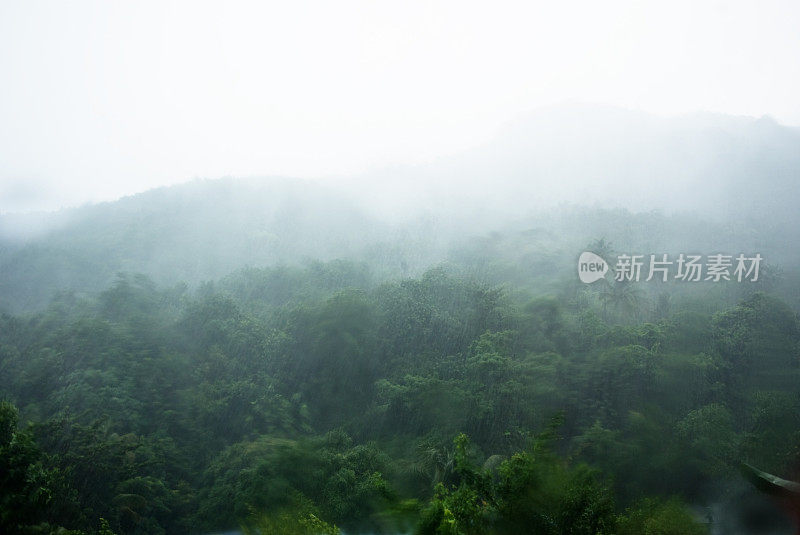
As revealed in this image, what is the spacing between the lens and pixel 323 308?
22219 mm

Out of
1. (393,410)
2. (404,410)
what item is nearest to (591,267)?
(404,410)

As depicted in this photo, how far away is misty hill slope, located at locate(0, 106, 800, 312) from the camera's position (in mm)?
35156

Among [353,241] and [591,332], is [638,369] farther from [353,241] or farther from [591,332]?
[353,241]

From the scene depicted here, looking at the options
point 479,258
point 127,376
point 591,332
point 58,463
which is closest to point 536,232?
point 479,258

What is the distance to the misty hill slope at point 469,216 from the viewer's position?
35156 millimetres

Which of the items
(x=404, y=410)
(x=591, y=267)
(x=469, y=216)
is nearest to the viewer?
(x=404, y=410)

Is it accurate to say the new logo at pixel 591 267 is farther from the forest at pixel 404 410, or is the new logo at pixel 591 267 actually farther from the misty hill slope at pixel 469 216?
the misty hill slope at pixel 469 216

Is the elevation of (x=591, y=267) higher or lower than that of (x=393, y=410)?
higher

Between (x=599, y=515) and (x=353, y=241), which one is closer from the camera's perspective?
(x=599, y=515)

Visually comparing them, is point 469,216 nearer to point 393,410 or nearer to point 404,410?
point 393,410

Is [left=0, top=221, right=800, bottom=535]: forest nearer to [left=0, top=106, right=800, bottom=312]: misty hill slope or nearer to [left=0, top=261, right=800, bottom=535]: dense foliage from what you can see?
[left=0, top=261, right=800, bottom=535]: dense foliage

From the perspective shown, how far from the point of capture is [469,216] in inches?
1865

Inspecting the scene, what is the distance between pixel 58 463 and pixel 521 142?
7523 cm

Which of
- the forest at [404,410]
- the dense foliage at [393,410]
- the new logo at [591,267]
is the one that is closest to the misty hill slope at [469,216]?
the new logo at [591,267]
